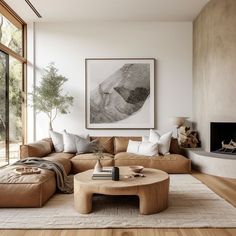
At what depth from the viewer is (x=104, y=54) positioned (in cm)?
678

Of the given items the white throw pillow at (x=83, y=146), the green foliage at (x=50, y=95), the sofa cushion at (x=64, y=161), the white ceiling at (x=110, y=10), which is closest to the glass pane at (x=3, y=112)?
the green foliage at (x=50, y=95)

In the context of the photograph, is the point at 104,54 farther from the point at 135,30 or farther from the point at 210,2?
the point at 210,2

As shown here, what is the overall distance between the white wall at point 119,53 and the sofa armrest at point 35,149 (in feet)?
4.43

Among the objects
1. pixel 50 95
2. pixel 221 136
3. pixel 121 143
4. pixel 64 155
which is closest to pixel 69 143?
pixel 64 155

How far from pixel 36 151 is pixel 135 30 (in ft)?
12.3

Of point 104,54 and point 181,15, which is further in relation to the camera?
point 104,54

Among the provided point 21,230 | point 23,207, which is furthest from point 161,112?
point 21,230

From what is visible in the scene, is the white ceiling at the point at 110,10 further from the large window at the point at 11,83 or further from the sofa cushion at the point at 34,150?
the sofa cushion at the point at 34,150

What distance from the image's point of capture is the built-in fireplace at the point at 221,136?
5516 mm

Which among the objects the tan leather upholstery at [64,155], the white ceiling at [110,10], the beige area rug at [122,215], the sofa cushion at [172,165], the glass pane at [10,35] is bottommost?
the beige area rug at [122,215]

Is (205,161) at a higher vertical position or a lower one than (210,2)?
lower

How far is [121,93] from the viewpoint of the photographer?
6730 mm

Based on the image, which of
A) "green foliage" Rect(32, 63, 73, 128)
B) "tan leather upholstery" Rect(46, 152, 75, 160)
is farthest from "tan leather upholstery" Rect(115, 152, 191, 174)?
"green foliage" Rect(32, 63, 73, 128)

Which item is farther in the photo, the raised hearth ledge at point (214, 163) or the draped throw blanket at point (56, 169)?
the raised hearth ledge at point (214, 163)
